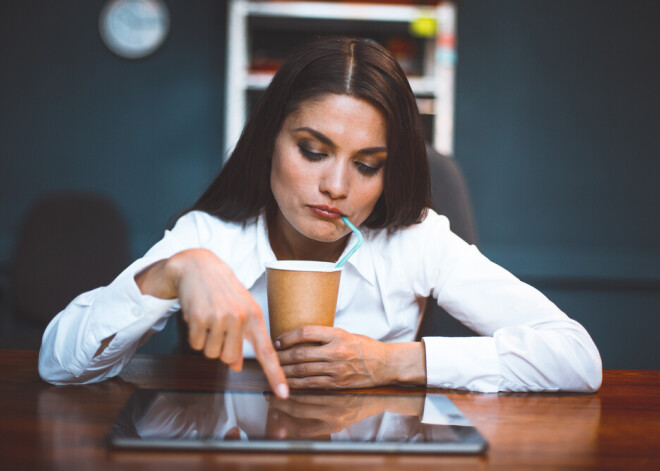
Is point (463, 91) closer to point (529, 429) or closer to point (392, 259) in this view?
point (392, 259)

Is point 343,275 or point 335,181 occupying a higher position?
point 335,181

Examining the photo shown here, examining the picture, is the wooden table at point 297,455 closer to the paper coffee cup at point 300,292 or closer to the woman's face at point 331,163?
the paper coffee cup at point 300,292

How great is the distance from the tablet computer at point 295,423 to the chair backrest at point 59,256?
1878mm

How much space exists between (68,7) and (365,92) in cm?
295

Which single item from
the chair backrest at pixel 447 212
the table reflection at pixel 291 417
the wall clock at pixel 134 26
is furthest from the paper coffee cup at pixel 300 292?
the wall clock at pixel 134 26

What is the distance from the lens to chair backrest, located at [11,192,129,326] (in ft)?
8.46

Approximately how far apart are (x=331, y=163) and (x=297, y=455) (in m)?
0.61

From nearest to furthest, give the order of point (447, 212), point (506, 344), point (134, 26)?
point (506, 344), point (447, 212), point (134, 26)

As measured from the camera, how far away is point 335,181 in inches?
42.9

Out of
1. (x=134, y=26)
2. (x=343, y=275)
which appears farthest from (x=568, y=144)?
(x=343, y=275)

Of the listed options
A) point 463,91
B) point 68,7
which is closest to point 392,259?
point 463,91

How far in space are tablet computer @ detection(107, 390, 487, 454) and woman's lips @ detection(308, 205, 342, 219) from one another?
351mm

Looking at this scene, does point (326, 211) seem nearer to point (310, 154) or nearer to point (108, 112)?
point (310, 154)

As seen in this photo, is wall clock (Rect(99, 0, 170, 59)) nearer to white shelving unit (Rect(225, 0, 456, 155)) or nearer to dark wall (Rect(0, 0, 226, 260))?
dark wall (Rect(0, 0, 226, 260))
